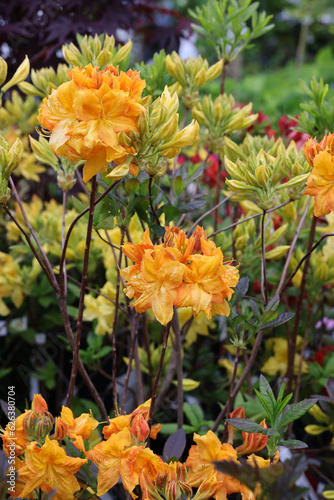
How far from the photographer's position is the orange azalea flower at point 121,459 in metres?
0.65

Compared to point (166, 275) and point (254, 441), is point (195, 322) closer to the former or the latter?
point (254, 441)

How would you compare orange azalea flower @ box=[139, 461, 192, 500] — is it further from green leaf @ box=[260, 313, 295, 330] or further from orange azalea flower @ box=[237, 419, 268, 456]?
green leaf @ box=[260, 313, 295, 330]

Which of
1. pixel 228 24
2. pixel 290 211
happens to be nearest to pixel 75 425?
pixel 290 211

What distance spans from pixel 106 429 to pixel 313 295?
2.19ft

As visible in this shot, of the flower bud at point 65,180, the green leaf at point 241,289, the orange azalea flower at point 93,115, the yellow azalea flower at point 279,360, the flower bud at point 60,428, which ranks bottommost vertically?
the yellow azalea flower at point 279,360

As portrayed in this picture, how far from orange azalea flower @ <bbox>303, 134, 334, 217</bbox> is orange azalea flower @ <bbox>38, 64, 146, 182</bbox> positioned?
262mm

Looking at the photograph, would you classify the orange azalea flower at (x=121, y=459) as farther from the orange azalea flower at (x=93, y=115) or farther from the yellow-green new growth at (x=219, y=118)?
the yellow-green new growth at (x=219, y=118)

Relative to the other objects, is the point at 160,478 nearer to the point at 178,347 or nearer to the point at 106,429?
the point at 106,429

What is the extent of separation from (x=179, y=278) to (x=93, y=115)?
0.80 feet

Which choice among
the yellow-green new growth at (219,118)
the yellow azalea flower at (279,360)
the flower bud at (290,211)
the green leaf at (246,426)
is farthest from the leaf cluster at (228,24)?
the green leaf at (246,426)

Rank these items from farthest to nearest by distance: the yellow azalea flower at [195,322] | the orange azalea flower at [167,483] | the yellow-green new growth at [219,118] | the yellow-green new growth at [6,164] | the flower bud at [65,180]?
1. the yellow azalea flower at [195,322]
2. the yellow-green new growth at [219,118]
3. the flower bud at [65,180]
4. the yellow-green new growth at [6,164]
5. the orange azalea flower at [167,483]

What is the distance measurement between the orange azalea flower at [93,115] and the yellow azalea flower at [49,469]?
14.9 inches

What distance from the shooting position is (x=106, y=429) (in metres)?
0.70

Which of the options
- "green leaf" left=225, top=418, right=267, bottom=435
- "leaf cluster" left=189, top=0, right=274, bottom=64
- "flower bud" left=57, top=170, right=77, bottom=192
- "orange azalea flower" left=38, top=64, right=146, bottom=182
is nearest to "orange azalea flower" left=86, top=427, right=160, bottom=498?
"green leaf" left=225, top=418, right=267, bottom=435
